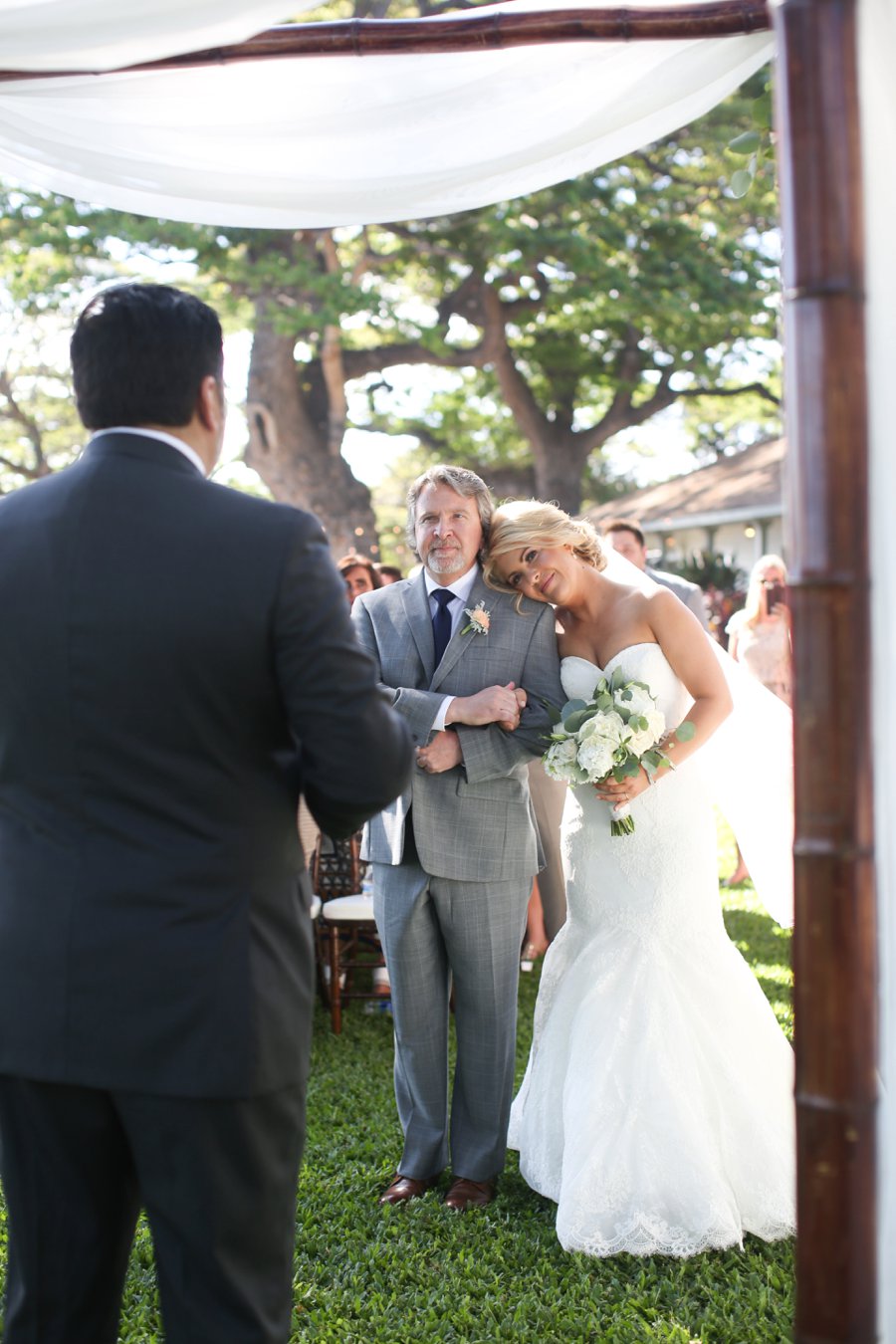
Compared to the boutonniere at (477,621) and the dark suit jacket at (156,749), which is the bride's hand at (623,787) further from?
the dark suit jacket at (156,749)

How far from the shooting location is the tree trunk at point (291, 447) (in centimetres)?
1948

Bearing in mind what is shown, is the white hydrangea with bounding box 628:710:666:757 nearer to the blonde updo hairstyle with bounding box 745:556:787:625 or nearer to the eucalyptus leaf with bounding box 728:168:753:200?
the eucalyptus leaf with bounding box 728:168:753:200

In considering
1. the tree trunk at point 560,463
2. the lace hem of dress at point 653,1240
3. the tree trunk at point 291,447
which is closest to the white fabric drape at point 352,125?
the lace hem of dress at point 653,1240

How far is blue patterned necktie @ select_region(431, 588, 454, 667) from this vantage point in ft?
13.8

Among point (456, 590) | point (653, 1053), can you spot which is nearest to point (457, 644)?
point (456, 590)

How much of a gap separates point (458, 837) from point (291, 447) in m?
16.4

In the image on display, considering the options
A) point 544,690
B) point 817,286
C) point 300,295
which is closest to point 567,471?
point 300,295

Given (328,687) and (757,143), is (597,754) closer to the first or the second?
(757,143)

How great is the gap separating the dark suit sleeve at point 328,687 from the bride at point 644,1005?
206 cm

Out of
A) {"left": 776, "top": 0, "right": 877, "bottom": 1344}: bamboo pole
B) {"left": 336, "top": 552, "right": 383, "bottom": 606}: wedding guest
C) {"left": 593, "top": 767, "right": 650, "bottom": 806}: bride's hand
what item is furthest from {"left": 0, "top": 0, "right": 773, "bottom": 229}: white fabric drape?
{"left": 336, "top": 552, "right": 383, "bottom": 606}: wedding guest

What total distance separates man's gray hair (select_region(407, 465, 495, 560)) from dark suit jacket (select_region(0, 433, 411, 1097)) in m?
→ 2.11

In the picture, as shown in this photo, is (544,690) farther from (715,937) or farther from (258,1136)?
(258,1136)

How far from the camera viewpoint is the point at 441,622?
13.8 feet

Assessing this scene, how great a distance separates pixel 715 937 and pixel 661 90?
2.66 meters
